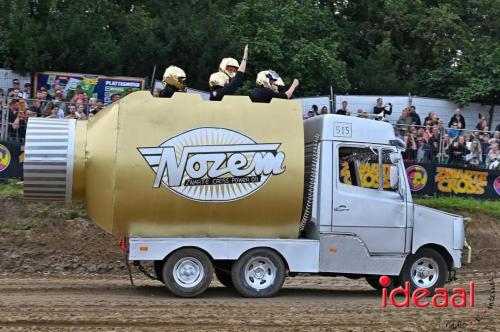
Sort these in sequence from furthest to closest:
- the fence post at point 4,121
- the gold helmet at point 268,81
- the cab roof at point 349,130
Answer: the fence post at point 4,121
the gold helmet at point 268,81
the cab roof at point 349,130

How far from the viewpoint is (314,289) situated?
1454 centimetres

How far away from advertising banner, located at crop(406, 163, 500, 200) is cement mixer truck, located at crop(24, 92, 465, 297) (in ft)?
26.5

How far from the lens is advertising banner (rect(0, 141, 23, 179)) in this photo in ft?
61.6

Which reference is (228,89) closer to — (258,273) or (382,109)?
(258,273)

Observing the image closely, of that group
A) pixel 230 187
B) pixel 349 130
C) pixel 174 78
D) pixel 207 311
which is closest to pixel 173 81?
pixel 174 78

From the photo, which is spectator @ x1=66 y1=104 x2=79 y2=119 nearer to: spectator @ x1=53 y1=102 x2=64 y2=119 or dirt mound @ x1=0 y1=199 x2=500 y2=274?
spectator @ x1=53 y1=102 x2=64 y2=119

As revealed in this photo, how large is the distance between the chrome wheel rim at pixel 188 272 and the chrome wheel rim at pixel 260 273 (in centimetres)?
72

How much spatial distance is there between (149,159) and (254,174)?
1557 mm

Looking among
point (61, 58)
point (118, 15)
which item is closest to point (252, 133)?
point (61, 58)

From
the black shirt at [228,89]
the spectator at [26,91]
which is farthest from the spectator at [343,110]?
the black shirt at [228,89]

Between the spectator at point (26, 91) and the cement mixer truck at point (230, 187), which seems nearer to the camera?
the cement mixer truck at point (230, 187)

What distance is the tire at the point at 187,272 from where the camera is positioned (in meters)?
12.3

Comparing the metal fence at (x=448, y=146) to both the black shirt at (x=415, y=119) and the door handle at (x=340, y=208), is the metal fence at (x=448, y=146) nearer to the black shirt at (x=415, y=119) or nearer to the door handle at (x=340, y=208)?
the black shirt at (x=415, y=119)

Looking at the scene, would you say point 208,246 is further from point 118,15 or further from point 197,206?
point 118,15
